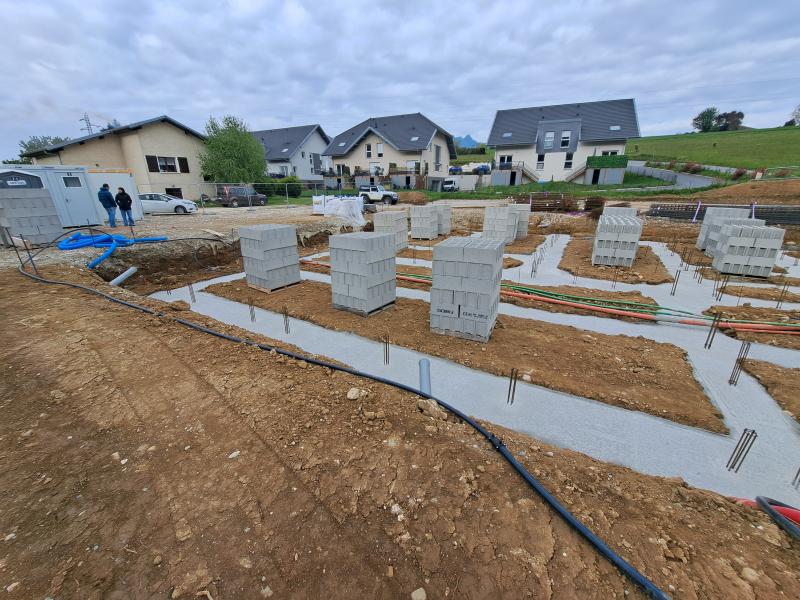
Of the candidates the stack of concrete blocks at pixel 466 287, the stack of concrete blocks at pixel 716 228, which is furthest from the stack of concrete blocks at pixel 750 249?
the stack of concrete blocks at pixel 466 287

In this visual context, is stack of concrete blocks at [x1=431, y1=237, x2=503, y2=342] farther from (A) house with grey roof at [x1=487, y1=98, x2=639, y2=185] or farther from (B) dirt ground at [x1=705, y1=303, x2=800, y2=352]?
A: (A) house with grey roof at [x1=487, y1=98, x2=639, y2=185]

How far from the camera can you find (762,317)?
7352 millimetres

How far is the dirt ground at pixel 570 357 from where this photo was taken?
4.75 metres

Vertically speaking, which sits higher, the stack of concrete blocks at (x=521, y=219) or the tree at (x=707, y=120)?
the tree at (x=707, y=120)

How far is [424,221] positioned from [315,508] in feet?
51.2

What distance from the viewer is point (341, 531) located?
2613 mm

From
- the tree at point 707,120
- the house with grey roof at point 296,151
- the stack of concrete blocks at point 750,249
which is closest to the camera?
the stack of concrete blocks at point 750,249

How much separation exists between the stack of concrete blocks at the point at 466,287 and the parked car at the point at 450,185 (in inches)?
1208

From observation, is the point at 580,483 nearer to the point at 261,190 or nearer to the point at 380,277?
the point at 380,277

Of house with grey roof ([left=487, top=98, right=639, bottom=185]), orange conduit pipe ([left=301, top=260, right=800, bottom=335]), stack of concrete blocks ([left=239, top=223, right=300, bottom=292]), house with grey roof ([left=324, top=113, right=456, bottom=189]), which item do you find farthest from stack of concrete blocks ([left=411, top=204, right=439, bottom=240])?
house with grey roof ([left=487, top=98, right=639, bottom=185])

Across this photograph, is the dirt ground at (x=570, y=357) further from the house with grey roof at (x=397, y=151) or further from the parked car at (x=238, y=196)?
the house with grey roof at (x=397, y=151)

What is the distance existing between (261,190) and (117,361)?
29752 millimetres

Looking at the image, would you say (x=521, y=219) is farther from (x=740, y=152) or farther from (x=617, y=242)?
(x=740, y=152)

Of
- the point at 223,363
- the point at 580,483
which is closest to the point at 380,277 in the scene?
the point at 223,363
